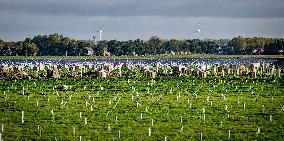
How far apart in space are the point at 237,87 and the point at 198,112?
27.3m

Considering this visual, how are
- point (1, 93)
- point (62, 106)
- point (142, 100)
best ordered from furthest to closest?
point (1, 93) < point (142, 100) < point (62, 106)

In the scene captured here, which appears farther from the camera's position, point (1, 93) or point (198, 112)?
point (1, 93)

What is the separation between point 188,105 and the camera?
165ft

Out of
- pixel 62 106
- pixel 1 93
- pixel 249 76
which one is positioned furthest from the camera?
pixel 249 76

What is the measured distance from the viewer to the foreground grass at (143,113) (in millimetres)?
35312

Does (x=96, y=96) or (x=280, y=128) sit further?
(x=96, y=96)

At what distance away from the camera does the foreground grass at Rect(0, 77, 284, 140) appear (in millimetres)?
35312

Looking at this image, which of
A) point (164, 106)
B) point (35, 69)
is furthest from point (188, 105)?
point (35, 69)

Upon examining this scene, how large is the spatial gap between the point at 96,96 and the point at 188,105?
47.0 feet

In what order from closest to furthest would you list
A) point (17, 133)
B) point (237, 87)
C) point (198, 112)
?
point (17, 133)
point (198, 112)
point (237, 87)

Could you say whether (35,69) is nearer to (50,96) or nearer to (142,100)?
(50,96)

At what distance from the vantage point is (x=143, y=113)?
4478cm

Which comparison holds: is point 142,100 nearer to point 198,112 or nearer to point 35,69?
point 198,112

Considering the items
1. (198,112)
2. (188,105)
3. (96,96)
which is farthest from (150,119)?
(96,96)
